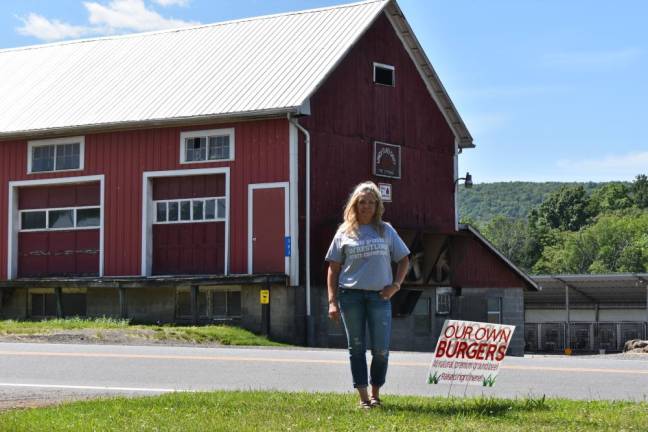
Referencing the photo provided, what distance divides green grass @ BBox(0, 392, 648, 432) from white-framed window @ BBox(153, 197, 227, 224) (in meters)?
21.7

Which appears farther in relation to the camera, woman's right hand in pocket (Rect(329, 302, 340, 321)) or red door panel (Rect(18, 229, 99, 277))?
red door panel (Rect(18, 229, 99, 277))

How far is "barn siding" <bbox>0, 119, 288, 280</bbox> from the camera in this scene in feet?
108

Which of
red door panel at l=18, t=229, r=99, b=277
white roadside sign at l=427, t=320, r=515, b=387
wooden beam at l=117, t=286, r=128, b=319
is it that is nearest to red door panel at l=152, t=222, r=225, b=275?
wooden beam at l=117, t=286, r=128, b=319

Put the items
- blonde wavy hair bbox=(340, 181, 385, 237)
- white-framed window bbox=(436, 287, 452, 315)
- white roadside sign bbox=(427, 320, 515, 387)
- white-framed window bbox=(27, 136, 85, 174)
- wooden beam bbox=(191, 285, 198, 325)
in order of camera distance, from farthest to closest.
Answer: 1. white-framed window bbox=(436, 287, 452, 315)
2. white-framed window bbox=(27, 136, 85, 174)
3. wooden beam bbox=(191, 285, 198, 325)
4. white roadside sign bbox=(427, 320, 515, 387)
5. blonde wavy hair bbox=(340, 181, 385, 237)

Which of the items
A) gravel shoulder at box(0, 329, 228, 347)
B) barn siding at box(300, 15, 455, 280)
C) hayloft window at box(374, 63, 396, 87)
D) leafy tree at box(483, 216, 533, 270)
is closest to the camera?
gravel shoulder at box(0, 329, 228, 347)

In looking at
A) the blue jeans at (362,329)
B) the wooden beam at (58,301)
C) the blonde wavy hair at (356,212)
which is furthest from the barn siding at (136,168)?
the blue jeans at (362,329)

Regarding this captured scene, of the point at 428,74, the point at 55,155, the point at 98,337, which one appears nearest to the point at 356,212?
the point at 98,337

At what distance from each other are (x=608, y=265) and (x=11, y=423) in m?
118

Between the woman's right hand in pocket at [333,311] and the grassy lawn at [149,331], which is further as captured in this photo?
the grassy lawn at [149,331]

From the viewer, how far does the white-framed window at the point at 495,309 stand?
39531 mm

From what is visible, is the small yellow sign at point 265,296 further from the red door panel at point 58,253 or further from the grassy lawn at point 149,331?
the red door panel at point 58,253

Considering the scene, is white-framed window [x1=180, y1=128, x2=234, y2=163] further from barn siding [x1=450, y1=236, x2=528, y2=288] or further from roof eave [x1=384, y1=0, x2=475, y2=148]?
barn siding [x1=450, y1=236, x2=528, y2=288]

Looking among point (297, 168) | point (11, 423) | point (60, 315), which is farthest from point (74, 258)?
point (11, 423)

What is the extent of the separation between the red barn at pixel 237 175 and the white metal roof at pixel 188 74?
7 cm
